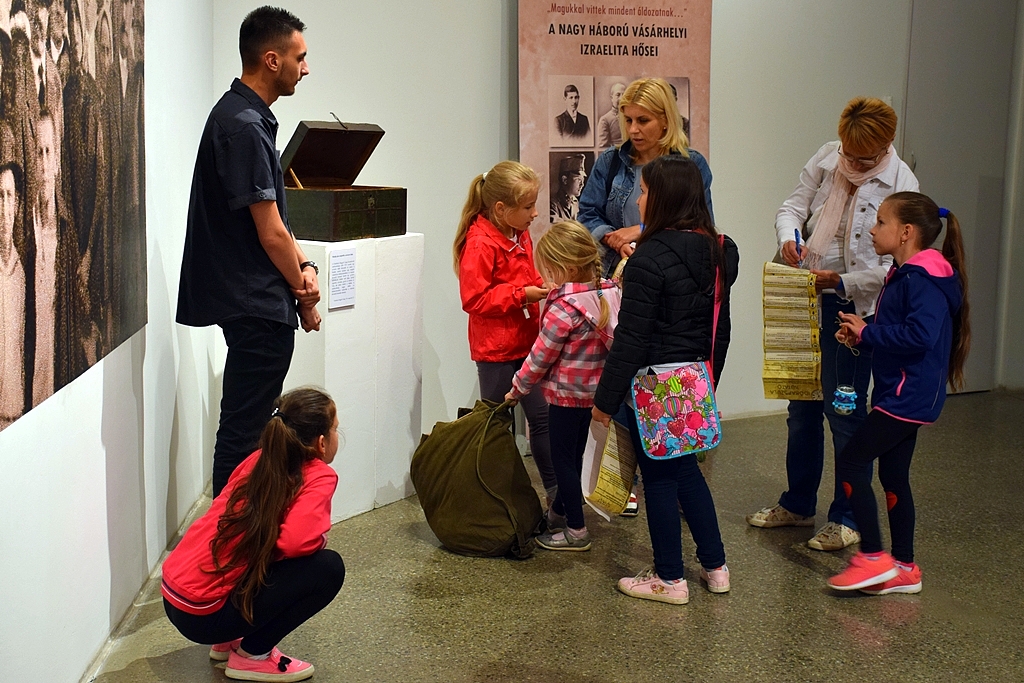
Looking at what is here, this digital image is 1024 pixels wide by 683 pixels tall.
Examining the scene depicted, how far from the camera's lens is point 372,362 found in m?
4.32

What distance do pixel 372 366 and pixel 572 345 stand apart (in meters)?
0.95

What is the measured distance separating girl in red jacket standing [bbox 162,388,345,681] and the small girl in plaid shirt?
1.16 m

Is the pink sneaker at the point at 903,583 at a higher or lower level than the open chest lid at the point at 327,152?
lower

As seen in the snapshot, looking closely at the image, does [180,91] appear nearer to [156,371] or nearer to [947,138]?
[156,371]

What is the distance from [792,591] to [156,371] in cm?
242

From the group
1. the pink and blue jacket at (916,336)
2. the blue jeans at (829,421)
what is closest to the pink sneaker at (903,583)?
the blue jeans at (829,421)

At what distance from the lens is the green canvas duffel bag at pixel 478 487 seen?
397 centimetres

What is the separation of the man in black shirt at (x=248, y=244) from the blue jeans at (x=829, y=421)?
2.00 meters

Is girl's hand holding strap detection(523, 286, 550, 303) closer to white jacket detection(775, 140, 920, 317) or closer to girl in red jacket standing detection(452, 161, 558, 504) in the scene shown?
girl in red jacket standing detection(452, 161, 558, 504)

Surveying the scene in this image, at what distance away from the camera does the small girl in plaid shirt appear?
12.3 ft

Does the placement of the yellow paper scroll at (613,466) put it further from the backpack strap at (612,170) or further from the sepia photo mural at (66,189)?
the sepia photo mural at (66,189)

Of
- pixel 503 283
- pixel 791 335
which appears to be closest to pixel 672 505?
pixel 791 335

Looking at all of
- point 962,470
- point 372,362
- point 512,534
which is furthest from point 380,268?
point 962,470

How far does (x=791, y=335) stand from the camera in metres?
4.03
